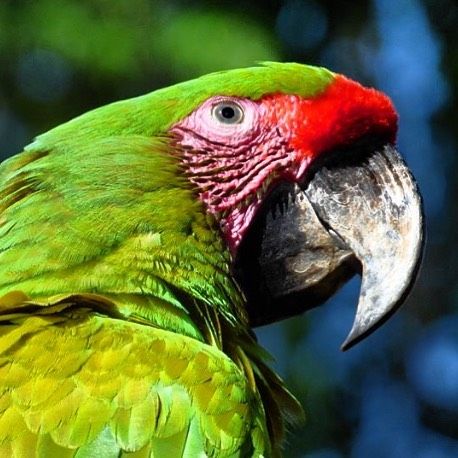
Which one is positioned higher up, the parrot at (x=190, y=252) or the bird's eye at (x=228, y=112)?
the bird's eye at (x=228, y=112)

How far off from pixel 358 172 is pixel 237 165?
0.23 meters

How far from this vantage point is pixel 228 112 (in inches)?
82.4

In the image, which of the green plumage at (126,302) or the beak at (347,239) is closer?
the green plumage at (126,302)

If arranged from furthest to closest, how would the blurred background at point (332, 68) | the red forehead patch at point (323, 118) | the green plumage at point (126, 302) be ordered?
→ the blurred background at point (332, 68), the red forehead patch at point (323, 118), the green plumage at point (126, 302)

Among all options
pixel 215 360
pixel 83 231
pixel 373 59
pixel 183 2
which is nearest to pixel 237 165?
pixel 83 231

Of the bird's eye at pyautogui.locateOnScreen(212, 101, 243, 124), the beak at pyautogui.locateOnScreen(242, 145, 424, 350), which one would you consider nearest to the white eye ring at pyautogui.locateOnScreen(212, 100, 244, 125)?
the bird's eye at pyautogui.locateOnScreen(212, 101, 243, 124)

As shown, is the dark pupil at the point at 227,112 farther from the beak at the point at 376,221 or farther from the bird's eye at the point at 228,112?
the beak at the point at 376,221

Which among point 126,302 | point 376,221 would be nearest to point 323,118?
point 376,221

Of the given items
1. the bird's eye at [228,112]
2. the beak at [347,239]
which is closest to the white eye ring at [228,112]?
the bird's eye at [228,112]

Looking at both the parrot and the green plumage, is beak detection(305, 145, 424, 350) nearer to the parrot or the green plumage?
the parrot

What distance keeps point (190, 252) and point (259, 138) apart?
0.95 ft

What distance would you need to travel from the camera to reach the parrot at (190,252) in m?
1.61

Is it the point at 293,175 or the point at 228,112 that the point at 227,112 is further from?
the point at 293,175

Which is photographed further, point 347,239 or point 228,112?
point 228,112
